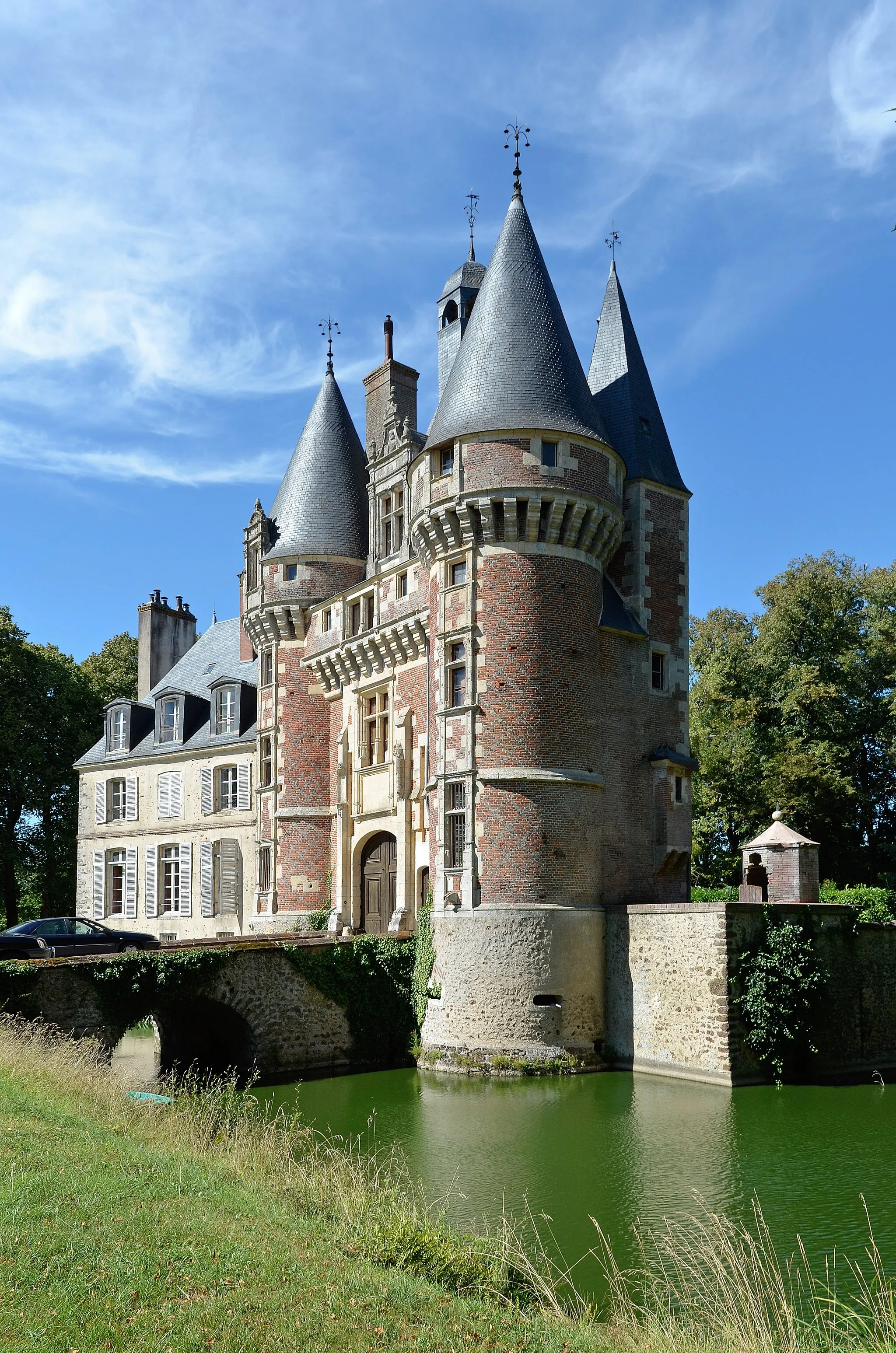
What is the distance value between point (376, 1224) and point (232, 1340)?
2.40m

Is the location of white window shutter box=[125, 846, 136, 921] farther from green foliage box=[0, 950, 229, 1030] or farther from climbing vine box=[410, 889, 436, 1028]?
green foliage box=[0, 950, 229, 1030]

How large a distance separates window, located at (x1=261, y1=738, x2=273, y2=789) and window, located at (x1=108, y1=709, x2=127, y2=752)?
25.6ft

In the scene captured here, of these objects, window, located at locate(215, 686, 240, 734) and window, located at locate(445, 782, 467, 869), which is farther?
window, located at locate(215, 686, 240, 734)

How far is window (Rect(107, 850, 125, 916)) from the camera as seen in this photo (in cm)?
3459

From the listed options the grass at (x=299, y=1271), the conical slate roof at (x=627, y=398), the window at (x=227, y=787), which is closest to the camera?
the grass at (x=299, y=1271)

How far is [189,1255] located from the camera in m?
6.91

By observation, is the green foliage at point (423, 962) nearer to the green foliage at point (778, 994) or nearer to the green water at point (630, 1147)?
the green water at point (630, 1147)

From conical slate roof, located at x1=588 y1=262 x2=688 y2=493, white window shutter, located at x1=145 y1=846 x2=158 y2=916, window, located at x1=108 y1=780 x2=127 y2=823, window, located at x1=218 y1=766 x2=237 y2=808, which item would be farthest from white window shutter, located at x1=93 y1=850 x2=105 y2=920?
conical slate roof, located at x1=588 y1=262 x2=688 y2=493

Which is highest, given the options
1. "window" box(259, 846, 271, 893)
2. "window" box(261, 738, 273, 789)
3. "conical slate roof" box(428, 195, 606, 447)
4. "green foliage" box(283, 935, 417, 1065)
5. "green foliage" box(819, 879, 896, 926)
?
"conical slate roof" box(428, 195, 606, 447)

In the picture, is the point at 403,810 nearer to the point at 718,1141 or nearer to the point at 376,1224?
the point at 718,1141

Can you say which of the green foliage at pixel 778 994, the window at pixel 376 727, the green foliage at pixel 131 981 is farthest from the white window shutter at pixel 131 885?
the green foliage at pixel 778 994

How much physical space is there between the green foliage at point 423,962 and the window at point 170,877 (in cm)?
1235

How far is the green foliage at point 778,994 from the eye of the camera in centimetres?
1853

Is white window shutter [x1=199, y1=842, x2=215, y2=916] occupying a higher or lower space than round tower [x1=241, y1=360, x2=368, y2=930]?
lower
